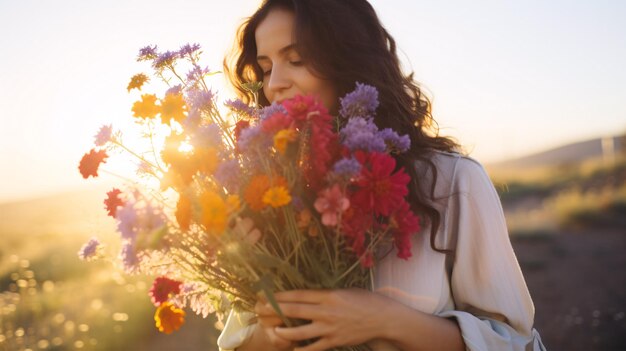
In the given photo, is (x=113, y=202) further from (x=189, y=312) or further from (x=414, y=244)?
(x=189, y=312)

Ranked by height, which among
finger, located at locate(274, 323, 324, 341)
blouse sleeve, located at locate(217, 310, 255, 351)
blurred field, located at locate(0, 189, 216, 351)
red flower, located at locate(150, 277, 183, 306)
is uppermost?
red flower, located at locate(150, 277, 183, 306)

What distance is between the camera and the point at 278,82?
187 cm

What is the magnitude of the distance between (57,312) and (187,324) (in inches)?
68.9

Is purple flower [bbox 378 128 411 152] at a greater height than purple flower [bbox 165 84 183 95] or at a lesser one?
lesser

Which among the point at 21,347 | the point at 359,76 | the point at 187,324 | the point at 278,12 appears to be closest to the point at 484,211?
the point at 359,76

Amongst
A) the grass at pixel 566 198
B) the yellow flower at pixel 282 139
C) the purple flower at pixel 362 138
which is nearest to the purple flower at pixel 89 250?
the yellow flower at pixel 282 139

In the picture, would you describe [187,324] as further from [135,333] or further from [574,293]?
[574,293]

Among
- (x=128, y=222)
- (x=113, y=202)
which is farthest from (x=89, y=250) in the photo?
(x=128, y=222)

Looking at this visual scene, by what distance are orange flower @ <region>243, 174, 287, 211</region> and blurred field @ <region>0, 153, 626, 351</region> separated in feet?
1.90

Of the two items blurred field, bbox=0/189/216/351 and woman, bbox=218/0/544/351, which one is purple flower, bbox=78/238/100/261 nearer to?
woman, bbox=218/0/544/351

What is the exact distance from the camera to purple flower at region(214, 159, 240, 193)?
123 centimetres

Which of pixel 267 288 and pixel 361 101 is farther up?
pixel 361 101

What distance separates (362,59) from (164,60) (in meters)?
0.82

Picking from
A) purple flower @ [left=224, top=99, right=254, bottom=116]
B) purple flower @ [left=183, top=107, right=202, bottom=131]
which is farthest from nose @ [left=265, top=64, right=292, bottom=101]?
purple flower @ [left=183, top=107, right=202, bottom=131]
